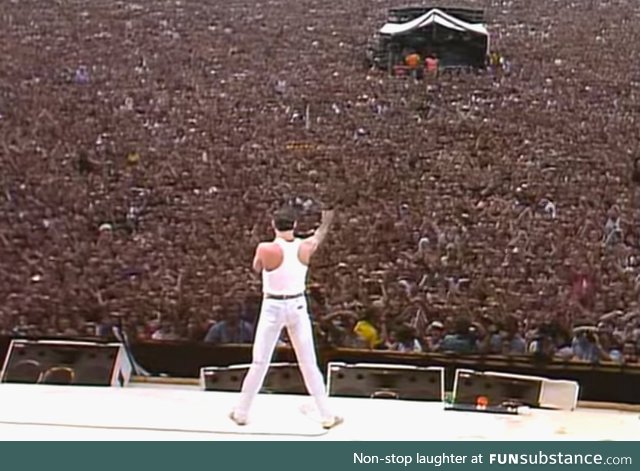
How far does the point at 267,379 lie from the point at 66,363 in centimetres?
126

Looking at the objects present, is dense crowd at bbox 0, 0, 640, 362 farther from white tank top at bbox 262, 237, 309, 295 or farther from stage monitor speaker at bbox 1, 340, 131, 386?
white tank top at bbox 262, 237, 309, 295

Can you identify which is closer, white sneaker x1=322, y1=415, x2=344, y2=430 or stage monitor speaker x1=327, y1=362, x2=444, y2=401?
white sneaker x1=322, y1=415, x2=344, y2=430

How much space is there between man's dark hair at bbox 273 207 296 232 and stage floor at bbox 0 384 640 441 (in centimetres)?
105

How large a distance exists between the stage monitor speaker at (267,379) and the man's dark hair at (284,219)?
89 cm

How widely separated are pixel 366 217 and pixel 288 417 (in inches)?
53.0

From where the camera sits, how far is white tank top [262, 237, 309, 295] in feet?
18.8

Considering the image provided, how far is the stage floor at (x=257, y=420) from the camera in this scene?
5.84 metres

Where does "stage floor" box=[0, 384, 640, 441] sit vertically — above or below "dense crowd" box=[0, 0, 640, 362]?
below

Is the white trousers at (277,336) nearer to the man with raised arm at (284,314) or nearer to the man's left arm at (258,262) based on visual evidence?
the man with raised arm at (284,314)

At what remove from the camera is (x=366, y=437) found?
18.9ft

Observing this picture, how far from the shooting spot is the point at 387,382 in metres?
6.44
